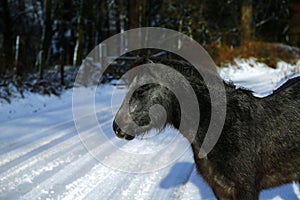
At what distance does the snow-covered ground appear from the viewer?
13.6ft

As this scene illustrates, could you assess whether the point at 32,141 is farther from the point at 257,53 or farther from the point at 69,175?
the point at 257,53

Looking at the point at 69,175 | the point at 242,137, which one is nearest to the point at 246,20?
the point at 69,175

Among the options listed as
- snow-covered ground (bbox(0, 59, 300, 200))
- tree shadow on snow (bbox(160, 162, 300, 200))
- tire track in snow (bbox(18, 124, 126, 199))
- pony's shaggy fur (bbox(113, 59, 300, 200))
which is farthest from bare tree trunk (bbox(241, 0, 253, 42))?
pony's shaggy fur (bbox(113, 59, 300, 200))

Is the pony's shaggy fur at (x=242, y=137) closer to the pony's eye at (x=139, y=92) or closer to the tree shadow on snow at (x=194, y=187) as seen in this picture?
the pony's eye at (x=139, y=92)

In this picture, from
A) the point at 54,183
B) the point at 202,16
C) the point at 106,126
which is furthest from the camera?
the point at 202,16

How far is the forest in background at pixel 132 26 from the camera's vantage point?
625 inches

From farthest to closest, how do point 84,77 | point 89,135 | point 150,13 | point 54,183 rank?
point 150,13 < point 84,77 < point 89,135 < point 54,183

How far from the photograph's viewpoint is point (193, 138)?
329 cm

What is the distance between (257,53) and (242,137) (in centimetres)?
1778

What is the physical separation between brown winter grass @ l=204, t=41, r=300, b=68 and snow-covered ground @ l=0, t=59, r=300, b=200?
40.5 feet

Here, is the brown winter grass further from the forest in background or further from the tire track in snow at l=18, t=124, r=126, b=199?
the tire track in snow at l=18, t=124, r=126, b=199

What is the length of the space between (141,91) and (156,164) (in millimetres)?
2175

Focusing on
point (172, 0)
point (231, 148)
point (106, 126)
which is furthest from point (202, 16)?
point (231, 148)

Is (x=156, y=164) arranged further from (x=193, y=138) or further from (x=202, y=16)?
(x=202, y=16)
